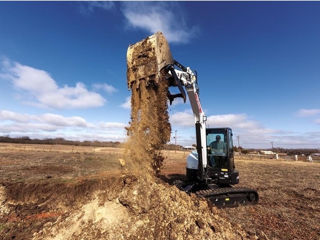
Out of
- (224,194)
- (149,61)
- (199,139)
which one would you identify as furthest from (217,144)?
(149,61)

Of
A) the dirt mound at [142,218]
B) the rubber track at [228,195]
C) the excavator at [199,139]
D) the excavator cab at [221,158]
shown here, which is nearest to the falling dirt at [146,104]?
the excavator at [199,139]

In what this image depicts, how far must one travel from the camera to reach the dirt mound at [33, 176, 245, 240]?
14.3ft

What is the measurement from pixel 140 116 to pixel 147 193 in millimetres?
1992

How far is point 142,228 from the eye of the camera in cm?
449

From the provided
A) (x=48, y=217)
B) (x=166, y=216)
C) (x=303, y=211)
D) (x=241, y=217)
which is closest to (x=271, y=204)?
(x=303, y=211)

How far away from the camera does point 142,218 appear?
4.72 metres

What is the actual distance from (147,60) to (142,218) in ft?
12.7

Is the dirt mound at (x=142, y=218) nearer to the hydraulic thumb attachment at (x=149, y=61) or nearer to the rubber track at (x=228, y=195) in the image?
the rubber track at (x=228, y=195)

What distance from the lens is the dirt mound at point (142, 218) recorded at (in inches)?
171

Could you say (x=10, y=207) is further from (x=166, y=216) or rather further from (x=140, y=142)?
(x=166, y=216)

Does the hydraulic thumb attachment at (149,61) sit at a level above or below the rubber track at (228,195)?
above

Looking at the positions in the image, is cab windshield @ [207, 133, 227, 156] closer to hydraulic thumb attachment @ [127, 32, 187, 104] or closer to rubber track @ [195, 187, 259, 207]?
rubber track @ [195, 187, 259, 207]

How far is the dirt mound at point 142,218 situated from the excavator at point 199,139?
1.72m

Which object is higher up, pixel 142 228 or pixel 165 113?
pixel 165 113
